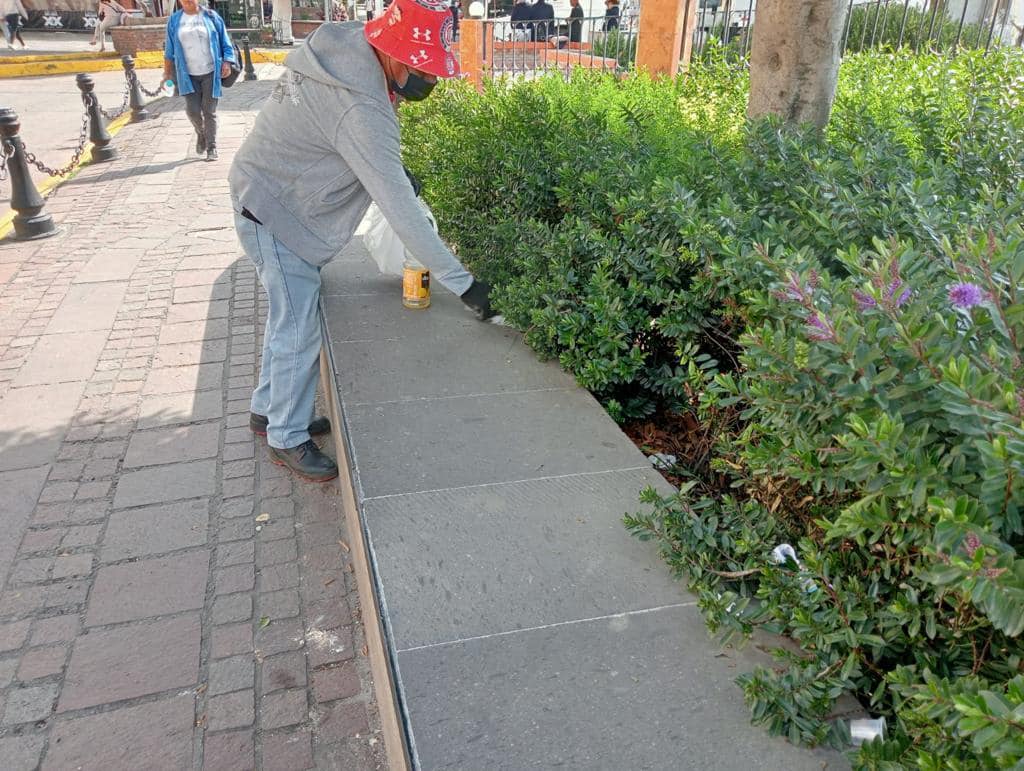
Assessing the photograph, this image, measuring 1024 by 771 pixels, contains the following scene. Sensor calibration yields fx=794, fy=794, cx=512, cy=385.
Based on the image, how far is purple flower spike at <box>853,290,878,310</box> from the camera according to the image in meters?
1.82

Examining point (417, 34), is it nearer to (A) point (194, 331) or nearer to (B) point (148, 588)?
(B) point (148, 588)

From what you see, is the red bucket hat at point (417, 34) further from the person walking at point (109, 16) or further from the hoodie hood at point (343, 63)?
the person walking at point (109, 16)

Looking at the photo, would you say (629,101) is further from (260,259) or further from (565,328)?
(260,259)

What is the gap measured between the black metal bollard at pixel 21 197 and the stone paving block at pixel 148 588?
19.7 ft

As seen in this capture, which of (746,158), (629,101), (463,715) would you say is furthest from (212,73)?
(463,715)

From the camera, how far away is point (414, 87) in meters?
3.27

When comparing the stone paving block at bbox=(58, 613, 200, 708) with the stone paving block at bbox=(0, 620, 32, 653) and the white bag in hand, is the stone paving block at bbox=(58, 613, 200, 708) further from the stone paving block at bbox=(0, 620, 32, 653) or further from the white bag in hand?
the white bag in hand

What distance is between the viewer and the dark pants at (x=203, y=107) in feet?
34.8

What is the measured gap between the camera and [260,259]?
3.54m

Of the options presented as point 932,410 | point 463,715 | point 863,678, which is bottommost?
point 463,715

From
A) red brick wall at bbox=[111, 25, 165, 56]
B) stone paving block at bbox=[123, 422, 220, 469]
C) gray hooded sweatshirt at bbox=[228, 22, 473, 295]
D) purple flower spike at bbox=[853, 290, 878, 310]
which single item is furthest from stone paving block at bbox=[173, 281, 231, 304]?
red brick wall at bbox=[111, 25, 165, 56]

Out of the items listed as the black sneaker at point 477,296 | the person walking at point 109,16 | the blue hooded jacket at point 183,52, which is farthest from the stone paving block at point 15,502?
the person walking at point 109,16

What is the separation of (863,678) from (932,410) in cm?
68

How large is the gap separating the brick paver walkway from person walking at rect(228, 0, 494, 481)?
0.53 meters
